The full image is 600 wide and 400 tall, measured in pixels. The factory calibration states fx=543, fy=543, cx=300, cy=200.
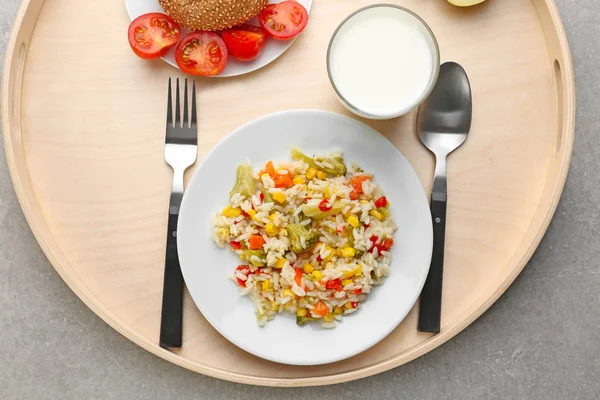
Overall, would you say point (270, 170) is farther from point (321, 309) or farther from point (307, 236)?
point (321, 309)

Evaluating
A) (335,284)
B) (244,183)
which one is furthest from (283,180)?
(335,284)

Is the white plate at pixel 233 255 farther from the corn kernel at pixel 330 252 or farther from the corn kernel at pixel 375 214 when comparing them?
the corn kernel at pixel 330 252

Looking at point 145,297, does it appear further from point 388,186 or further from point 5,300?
point 388,186

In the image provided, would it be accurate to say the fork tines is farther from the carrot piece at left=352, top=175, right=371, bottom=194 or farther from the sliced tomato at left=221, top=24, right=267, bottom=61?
the carrot piece at left=352, top=175, right=371, bottom=194

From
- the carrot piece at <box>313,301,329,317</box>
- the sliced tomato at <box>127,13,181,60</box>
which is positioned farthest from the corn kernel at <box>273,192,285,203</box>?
the sliced tomato at <box>127,13,181,60</box>

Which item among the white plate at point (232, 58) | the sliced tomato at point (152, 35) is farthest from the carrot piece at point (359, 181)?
the sliced tomato at point (152, 35)
